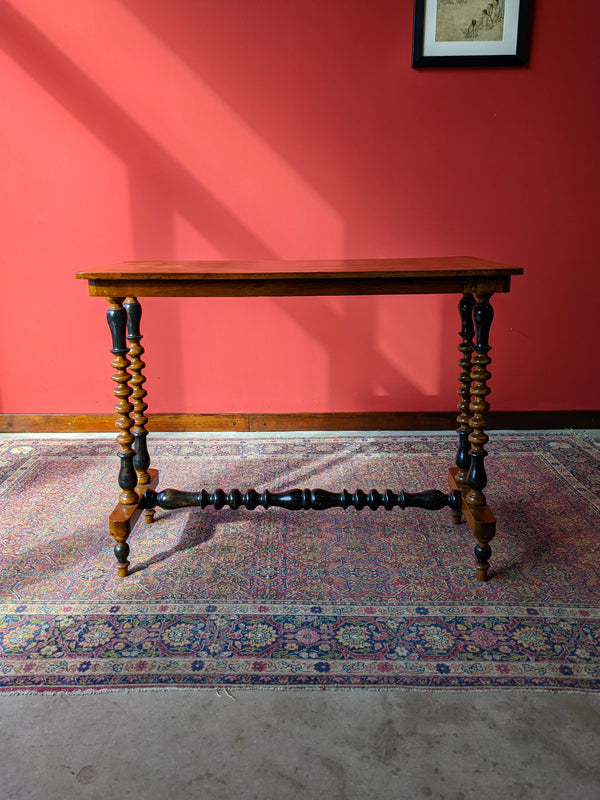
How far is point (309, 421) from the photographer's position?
12.9 feet

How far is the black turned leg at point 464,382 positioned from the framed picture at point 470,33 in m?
1.64

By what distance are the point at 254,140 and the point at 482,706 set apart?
3048 millimetres

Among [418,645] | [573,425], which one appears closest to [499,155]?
[573,425]

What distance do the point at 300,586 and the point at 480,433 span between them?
86 cm

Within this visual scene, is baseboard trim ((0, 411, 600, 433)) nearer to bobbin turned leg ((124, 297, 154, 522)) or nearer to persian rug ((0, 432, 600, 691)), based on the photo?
persian rug ((0, 432, 600, 691))

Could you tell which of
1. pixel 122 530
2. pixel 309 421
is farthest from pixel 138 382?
pixel 309 421

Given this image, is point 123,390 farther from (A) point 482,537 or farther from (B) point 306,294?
(A) point 482,537

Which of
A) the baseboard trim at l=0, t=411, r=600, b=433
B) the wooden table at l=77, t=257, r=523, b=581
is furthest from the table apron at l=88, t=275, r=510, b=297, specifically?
the baseboard trim at l=0, t=411, r=600, b=433

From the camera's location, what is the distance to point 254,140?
11.7ft

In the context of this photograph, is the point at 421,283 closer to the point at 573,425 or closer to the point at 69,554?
the point at 69,554

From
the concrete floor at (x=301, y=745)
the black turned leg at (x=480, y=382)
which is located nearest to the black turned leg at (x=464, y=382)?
the black turned leg at (x=480, y=382)

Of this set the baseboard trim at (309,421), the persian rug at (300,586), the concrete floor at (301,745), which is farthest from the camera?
→ the baseboard trim at (309,421)

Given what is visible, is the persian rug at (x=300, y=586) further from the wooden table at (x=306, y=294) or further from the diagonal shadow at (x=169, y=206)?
the diagonal shadow at (x=169, y=206)

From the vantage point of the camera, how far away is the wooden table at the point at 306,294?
2.18m
